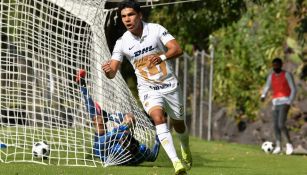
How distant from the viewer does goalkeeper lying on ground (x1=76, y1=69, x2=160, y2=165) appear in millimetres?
13727

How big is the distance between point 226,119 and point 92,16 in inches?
592

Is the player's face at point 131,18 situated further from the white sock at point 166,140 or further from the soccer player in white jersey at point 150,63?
the white sock at point 166,140

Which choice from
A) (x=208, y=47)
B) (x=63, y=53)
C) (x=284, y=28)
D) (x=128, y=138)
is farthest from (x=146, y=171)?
(x=208, y=47)

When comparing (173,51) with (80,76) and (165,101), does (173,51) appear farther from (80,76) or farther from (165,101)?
(80,76)

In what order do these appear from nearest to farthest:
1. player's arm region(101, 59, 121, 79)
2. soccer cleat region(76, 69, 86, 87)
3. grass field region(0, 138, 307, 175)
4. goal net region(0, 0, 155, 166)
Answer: player's arm region(101, 59, 121, 79) < grass field region(0, 138, 307, 175) < soccer cleat region(76, 69, 86, 87) < goal net region(0, 0, 155, 166)

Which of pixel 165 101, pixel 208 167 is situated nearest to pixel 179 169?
pixel 165 101

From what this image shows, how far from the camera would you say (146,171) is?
12.8 m

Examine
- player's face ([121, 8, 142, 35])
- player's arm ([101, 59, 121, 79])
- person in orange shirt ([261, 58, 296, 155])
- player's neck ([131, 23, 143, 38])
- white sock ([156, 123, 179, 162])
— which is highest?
player's face ([121, 8, 142, 35])

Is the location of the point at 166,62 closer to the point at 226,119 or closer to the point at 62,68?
the point at 62,68

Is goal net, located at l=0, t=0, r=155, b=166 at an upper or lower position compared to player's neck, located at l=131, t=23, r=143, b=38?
lower

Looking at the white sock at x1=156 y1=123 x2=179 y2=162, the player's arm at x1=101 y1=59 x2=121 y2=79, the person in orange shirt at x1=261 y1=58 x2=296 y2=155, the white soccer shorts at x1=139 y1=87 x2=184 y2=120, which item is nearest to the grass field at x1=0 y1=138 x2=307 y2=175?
the white soccer shorts at x1=139 y1=87 x2=184 y2=120

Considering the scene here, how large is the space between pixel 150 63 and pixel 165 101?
0.61 m

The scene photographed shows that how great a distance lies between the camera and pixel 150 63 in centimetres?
1155

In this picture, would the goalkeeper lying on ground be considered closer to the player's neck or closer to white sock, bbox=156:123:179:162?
the player's neck
